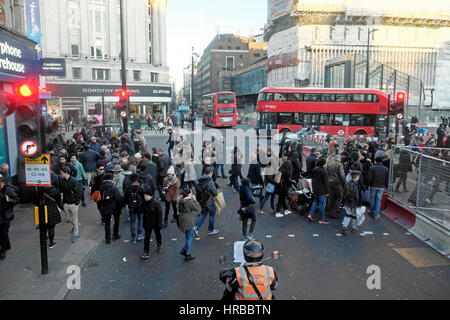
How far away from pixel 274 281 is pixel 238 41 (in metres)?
125

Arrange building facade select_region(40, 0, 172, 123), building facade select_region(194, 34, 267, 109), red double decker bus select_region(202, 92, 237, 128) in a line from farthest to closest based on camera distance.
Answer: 1. building facade select_region(194, 34, 267, 109)
2. building facade select_region(40, 0, 172, 123)
3. red double decker bus select_region(202, 92, 237, 128)

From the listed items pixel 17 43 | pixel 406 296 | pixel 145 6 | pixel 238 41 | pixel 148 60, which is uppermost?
pixel 238 41

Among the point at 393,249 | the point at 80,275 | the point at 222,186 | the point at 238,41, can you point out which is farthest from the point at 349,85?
the point at 238,41

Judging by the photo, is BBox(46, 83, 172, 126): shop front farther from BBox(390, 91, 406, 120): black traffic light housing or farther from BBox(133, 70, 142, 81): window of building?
BBox(390, 91, 406, 120): black traffic light housing

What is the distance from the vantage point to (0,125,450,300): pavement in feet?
19.6

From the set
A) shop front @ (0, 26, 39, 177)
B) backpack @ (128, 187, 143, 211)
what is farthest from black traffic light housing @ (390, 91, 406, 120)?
shop front @ (0, 26, 39, 177)

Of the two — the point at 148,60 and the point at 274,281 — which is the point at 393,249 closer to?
the point at 274,281

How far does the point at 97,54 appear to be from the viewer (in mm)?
45094

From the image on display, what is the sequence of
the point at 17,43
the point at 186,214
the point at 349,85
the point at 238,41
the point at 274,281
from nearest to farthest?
the point at 274,281 → the point at 186,214 → the point at 17,43 → the point at 349,85 → the point at 238,41

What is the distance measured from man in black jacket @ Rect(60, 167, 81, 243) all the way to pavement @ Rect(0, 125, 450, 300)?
0.41 metres

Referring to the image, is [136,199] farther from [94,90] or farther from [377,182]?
[94,90]

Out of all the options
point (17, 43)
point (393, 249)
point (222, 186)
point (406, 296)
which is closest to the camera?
point (406, 296)

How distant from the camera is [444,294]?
19.3 ft

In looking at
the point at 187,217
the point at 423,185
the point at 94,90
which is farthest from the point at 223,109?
the point at 187,217
